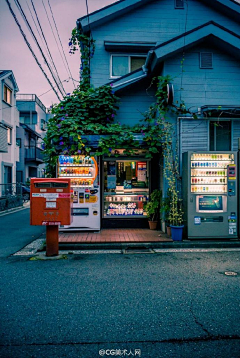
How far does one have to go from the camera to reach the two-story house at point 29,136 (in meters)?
28.6

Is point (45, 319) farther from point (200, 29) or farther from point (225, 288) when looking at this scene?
point (200, 29)

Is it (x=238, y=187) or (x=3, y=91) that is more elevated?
(x=3, y=91)

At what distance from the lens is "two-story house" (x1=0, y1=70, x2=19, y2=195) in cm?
1836

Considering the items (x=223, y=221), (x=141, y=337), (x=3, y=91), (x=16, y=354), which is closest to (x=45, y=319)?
(x=16, y=354)

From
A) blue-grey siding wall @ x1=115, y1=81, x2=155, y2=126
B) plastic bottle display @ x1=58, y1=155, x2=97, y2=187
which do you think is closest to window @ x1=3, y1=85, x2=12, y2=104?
blue-grey siding wall @ x1=115, y1=81, x2=155, y2=126

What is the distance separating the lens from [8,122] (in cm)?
1964

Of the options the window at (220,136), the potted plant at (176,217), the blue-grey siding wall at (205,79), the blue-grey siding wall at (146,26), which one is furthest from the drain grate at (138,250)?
the blue-grey siding wall at (146,26)

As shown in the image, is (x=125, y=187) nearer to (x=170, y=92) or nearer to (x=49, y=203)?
(x=170, y=92)

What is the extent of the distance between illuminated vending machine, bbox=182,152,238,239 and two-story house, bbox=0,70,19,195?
13573mm

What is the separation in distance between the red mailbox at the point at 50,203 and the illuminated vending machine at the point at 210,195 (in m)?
3.53

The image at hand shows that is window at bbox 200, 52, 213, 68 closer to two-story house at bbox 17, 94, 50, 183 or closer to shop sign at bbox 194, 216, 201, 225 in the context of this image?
shop sign at bbox 194, 216, 201, 225

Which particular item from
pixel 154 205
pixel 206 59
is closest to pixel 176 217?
pixel 154 205

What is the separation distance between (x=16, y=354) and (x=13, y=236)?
6.76m

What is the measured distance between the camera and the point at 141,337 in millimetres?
3102
